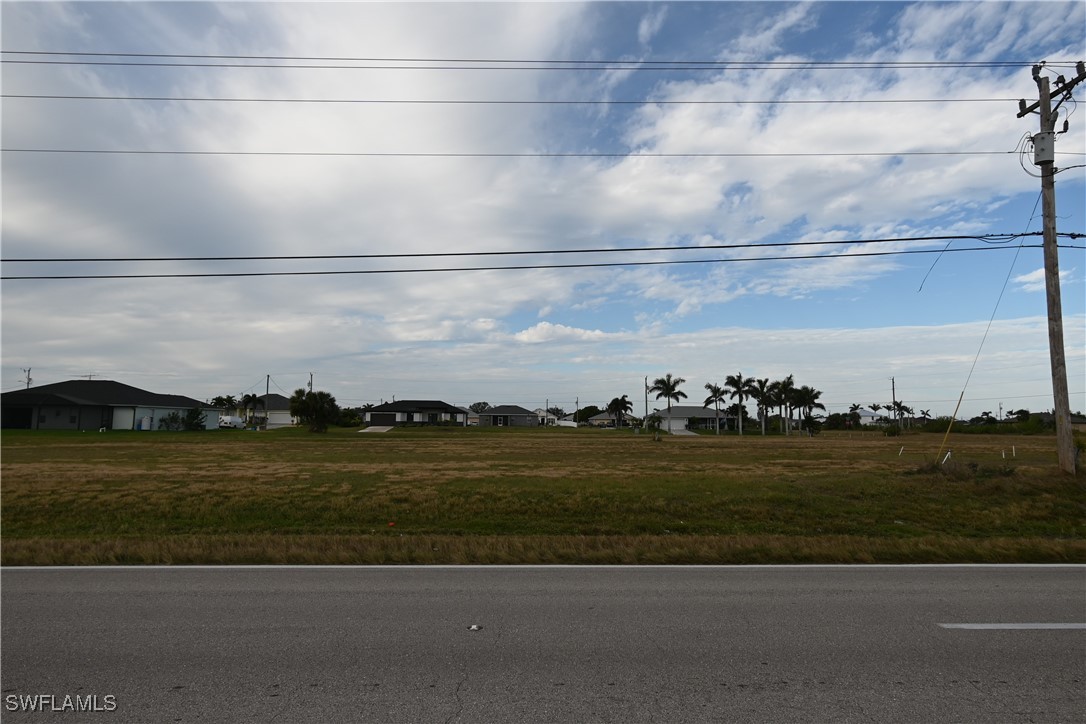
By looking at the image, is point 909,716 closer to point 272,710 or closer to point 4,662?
point 272,710

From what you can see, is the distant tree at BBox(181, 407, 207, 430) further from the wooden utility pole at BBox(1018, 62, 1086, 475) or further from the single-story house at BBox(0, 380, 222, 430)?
the wooden utility pole at BBox(1018, 62, 1086, 475)

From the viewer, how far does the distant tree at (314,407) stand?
85.2 meters

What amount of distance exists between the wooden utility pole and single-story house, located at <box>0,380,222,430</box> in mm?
91550

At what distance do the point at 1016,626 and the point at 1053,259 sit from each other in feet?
55.2

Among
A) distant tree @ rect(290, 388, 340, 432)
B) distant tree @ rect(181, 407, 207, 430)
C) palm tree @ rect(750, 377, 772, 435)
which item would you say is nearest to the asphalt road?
distant tree @ rect(290, 388, 340, 432)

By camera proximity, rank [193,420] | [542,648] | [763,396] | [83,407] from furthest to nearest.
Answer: [763,396] → [193,420] → [83,407] → [542,648]

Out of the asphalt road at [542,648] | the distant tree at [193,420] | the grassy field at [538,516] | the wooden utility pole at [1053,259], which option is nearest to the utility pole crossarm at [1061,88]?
the wooden utility pole at [1053,259]

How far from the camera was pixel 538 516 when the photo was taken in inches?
672

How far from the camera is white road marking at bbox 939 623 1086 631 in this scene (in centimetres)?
669

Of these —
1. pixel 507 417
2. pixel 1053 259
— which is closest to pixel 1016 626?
pixel 1053 259

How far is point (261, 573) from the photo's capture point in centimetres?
945

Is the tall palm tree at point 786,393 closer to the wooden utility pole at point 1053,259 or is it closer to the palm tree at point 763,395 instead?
the palm tree at point 763,395

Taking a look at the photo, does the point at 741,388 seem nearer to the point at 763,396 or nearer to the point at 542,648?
the point at 763,396

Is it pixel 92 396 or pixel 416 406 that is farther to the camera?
pixel 416 406
